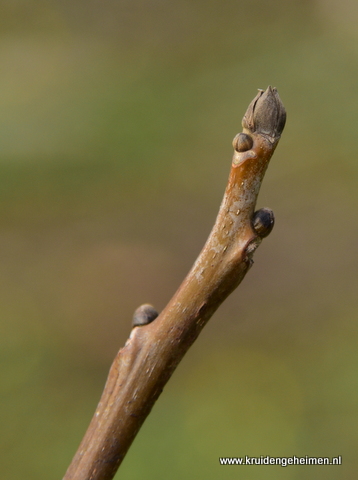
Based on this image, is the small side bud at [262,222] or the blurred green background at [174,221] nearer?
the small side bud at [262,222]

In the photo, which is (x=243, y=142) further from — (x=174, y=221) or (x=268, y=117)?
(x=174, y=221)

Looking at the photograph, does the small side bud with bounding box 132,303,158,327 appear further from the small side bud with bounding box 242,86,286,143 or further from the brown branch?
the small side bud with bounding box 242,86,286,143

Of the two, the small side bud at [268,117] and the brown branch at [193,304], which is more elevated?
the small side bud at [268,117]

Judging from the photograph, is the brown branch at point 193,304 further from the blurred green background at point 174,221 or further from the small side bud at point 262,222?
the blurred green background at point 174,221

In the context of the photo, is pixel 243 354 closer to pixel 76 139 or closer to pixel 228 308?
pixel 228 308

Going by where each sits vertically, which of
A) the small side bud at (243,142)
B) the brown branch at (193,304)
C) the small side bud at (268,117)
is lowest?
the brown branch at (193,304)

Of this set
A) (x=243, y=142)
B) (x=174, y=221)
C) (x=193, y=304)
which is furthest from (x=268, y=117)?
(x=174, y=221)

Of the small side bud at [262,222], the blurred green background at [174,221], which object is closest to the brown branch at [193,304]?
the small side bud at [262,222]
